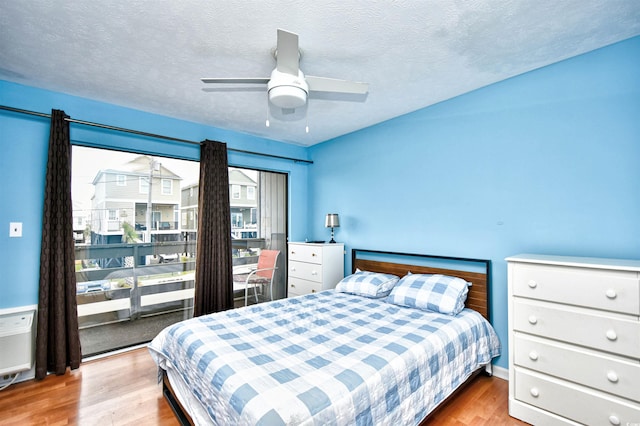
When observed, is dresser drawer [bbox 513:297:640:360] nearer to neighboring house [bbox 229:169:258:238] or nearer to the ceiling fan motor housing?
the ceiling fan motor housing

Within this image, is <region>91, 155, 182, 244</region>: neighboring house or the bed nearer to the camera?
the bed

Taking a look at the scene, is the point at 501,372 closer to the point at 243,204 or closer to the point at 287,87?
the point at 287,87

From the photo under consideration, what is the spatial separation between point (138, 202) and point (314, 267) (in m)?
2.26

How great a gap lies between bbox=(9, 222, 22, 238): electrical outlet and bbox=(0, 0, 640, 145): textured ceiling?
1.28m

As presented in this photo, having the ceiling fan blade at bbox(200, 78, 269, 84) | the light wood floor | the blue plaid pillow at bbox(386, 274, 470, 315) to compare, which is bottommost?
the light wood floor

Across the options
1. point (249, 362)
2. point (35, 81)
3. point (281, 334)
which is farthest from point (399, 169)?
point (35, 81)

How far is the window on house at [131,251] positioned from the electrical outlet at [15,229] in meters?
0.42

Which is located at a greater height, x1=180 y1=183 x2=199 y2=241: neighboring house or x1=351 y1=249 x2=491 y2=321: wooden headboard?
x1=180 y1=183 x2=199 y2=241: neighboring house

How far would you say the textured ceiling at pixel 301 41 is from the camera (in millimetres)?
1732

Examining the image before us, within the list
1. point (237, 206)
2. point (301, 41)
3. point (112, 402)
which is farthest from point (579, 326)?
point (237, 206)

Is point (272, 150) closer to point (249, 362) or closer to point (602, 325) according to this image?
point (249, 362)

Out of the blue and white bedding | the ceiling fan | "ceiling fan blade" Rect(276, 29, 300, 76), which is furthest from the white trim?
"ceiling fan blade" Rect(276, 29, 300, 76)

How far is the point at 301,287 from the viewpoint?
4062 millimetres

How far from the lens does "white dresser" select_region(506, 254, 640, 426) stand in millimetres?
1685
